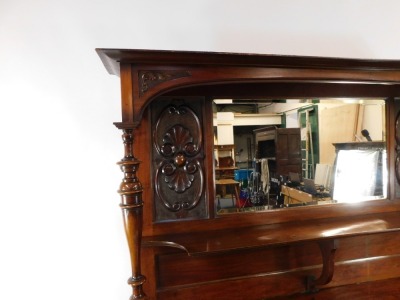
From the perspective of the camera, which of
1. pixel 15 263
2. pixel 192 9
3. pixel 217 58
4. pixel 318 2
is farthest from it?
pixel 318 2

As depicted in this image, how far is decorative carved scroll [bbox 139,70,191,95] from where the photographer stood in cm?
80

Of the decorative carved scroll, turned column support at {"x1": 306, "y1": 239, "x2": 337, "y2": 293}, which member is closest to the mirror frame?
the decorative carved scroll

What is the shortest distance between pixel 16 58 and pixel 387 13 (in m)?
1.61

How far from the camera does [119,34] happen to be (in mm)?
1111

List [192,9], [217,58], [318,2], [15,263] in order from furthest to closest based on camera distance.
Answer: [318,2] → [192,9] → [15,263] → [217,58]

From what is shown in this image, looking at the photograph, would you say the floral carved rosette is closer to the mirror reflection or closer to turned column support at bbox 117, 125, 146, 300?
the mirror reflection

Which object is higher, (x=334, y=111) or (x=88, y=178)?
(x=334, y=111)

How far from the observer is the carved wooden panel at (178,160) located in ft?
3.47

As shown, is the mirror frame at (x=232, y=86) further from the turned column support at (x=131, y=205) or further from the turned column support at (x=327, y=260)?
the turned column support at (x=327, y=260)

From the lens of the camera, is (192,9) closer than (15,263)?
No

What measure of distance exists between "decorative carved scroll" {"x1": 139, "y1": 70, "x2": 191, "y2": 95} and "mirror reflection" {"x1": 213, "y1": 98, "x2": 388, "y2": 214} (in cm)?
32

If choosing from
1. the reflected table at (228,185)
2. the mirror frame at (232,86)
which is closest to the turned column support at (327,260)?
the mirror frame at (232,86)

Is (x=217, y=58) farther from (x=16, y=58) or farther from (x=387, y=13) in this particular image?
(x=387, y=13)

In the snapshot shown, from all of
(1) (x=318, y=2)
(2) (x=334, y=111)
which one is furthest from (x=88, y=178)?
(1) (x=318, y=2)
